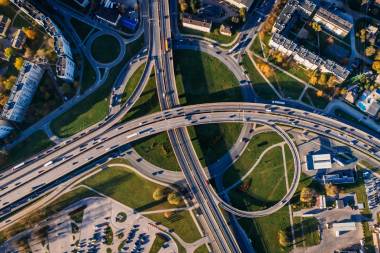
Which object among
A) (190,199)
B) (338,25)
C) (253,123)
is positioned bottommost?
(190,199)

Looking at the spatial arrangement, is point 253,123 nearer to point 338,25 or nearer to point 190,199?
point 190,199

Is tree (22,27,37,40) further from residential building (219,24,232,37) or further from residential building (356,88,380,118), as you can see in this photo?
residential building (356,88,380,118)

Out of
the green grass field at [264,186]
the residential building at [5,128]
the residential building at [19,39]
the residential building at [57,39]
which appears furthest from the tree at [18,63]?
the green grass field at [264,186]

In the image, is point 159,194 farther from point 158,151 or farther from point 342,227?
point 342,227

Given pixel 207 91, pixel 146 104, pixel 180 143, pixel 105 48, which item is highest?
pixel 207 91

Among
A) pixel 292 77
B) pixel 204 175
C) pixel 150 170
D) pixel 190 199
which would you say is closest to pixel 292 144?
pixel 292 77

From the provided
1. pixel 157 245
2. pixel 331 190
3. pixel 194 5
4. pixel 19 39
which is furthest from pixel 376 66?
pixel 19 39
